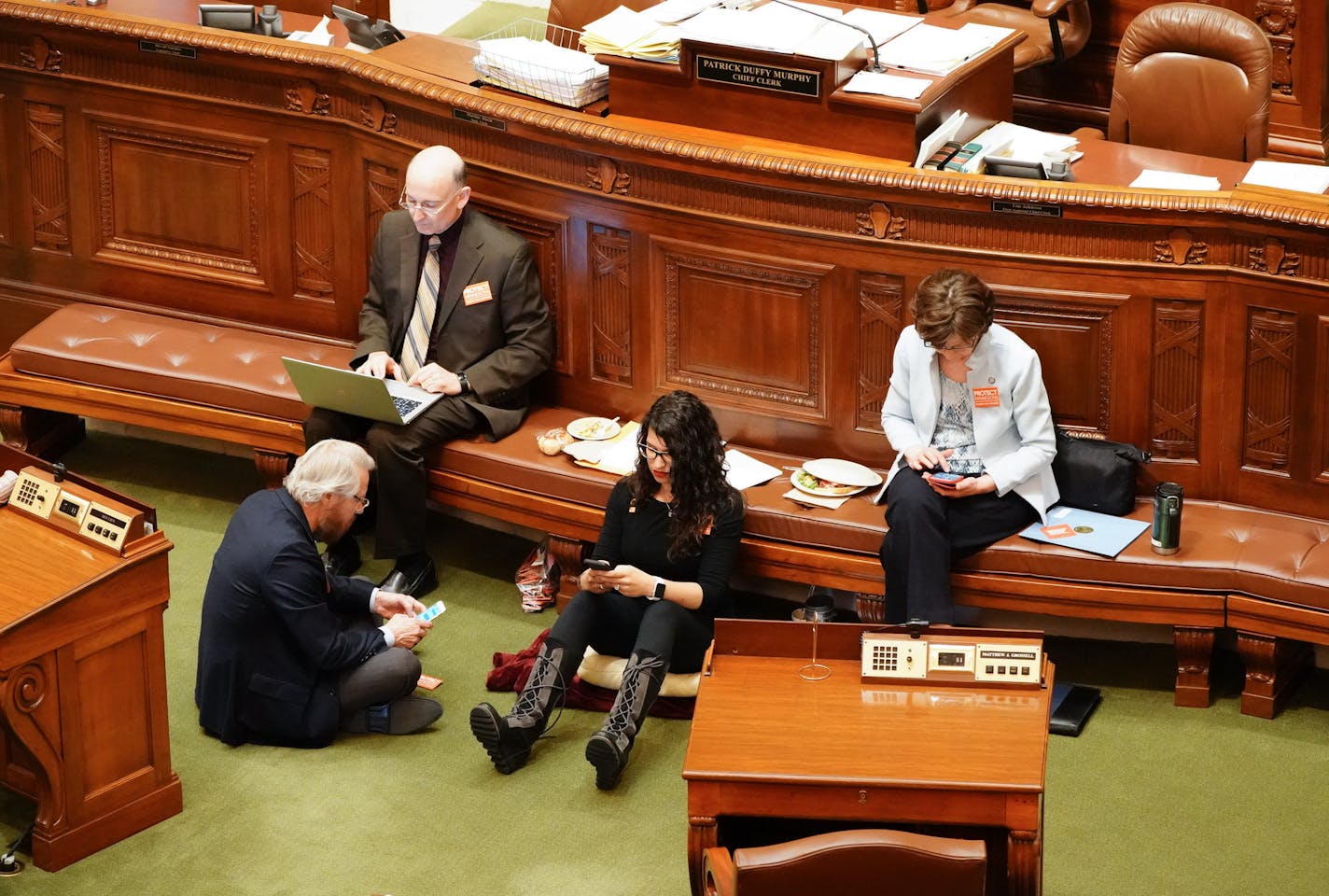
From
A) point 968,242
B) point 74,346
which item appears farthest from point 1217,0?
point 74,346

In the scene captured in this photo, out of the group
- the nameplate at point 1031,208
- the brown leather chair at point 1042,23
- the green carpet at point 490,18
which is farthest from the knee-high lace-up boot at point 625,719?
the green carpet at point 490,18

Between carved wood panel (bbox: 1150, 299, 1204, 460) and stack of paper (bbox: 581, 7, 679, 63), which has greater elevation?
stack of paper (bbox: 581, 7, 679, 63)

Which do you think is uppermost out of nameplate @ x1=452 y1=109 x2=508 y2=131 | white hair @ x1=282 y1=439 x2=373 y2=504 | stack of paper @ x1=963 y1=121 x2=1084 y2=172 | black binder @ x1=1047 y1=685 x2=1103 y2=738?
nameplate @ x1=452 y1=109 x2=508 y2=131

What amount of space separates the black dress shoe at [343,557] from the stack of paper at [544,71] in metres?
1.65

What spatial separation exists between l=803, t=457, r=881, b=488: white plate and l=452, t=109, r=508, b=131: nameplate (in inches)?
59.6

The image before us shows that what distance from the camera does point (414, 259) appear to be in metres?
6.11

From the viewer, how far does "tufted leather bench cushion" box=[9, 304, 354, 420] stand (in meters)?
6.38

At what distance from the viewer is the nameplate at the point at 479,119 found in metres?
5.98

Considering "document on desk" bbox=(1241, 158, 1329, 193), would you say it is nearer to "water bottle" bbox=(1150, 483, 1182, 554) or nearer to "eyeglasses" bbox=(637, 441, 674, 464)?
"water bottle" bbox=(1150, 483, 1182, 554)

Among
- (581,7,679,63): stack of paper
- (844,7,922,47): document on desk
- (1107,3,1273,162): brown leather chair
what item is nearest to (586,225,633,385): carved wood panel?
(581,7,679,63): stack of paper

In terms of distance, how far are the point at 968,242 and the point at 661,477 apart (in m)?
1.18

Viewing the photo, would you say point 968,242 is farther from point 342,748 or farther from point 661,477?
point 342,748

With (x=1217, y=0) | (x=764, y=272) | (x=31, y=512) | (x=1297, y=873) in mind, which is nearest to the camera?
(x=1297, y=873)

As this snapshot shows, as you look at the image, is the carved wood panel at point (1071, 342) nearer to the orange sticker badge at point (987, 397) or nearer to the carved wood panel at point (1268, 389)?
the orange sticker badge at point (987, 397)
